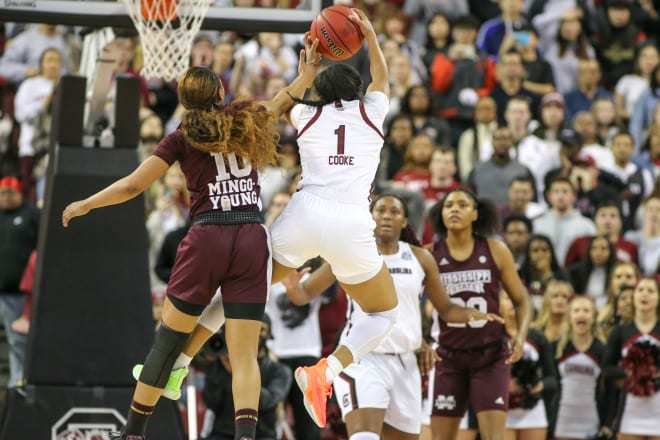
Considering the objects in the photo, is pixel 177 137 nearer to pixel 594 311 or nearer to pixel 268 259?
pixel 268 259

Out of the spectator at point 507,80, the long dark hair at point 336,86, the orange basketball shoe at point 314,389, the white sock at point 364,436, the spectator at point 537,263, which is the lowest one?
the white sock at point 364,436

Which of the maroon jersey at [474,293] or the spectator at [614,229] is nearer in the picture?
the maroon jersey at [474,293]

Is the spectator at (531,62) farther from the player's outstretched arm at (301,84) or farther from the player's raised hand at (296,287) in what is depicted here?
the player's outstretched arm at (301,84)

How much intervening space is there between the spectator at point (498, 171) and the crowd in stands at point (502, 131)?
0.05ft

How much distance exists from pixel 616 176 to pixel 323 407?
8177 mm

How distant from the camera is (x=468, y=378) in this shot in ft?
29.9

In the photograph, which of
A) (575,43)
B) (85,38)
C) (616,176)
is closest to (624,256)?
(616,176)

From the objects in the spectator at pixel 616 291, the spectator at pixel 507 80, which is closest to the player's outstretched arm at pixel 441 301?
the spectator at pixel 616 291

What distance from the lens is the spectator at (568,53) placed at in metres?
17.0

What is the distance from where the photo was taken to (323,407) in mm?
7340

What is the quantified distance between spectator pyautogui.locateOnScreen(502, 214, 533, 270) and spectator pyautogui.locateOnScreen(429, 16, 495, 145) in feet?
9.09

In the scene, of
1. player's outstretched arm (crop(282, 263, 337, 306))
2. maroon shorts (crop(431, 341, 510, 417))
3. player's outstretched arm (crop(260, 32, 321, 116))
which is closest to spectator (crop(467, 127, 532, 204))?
maroon shorts (crop(431, 341, 510, 417))

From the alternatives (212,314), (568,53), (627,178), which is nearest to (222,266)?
(212,314)

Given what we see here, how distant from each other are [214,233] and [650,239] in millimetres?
7605
